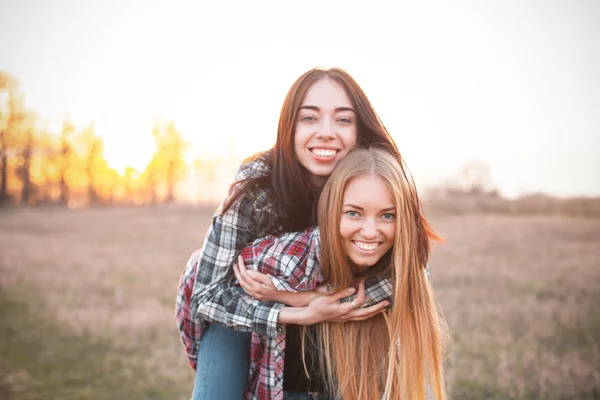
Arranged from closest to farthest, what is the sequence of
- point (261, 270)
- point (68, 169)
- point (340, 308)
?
point (340, 308), point (261, 270), point (68, 169)

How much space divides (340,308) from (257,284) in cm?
49

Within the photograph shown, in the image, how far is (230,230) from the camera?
294cm

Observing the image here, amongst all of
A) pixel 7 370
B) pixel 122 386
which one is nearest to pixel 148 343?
pixel 122 386

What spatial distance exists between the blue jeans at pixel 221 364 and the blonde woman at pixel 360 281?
0.33 ft

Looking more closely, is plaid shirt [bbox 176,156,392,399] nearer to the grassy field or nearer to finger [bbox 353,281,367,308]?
finger [bbox 353,281,367,308]

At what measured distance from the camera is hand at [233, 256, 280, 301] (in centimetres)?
276

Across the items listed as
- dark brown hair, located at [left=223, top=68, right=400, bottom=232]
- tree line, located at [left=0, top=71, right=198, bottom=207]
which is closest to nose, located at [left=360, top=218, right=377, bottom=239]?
dark brown hair, located at [left=223, top=68, right=400, bottom=232]

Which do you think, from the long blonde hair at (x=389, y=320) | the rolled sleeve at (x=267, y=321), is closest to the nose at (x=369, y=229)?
the long blonde hair at (x=389, y=320)

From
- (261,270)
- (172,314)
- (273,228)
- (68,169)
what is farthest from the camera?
(68,169)

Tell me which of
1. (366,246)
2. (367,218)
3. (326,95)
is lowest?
(366,246)

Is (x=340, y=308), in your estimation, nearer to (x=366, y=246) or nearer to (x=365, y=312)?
(x=365, y=312)

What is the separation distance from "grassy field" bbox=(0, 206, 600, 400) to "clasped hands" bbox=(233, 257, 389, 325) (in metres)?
2.63

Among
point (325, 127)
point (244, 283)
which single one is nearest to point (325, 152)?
point (325, 127)

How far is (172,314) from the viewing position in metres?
7.40
